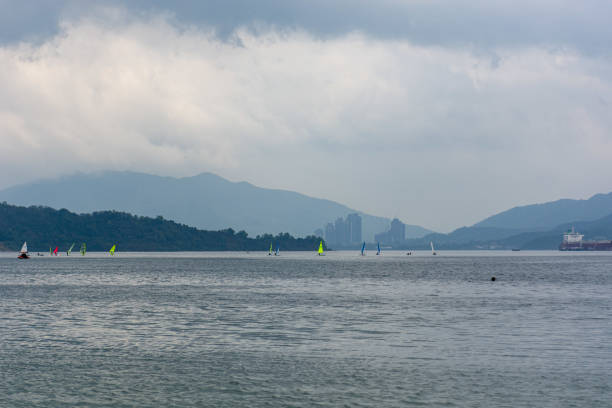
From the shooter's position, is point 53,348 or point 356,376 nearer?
point 356,376

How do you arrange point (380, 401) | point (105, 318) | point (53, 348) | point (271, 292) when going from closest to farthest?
point (380, 401)
point (53, 348)
point (105, 318)
point (271, 292)

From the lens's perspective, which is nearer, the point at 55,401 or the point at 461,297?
the point at 55,401

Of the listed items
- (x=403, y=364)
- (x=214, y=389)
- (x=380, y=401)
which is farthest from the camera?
(x=403, y=364)

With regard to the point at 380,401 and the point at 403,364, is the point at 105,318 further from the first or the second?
the point at 380,401

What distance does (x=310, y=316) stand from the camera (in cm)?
6556

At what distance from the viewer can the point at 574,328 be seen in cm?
5566

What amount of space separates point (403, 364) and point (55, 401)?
18.4 meters

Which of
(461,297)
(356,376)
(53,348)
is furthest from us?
(461,297)

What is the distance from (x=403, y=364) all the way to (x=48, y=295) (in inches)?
2684

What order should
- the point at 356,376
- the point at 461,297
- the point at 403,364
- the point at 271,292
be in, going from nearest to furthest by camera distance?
the point at 356,376 → the point at 403,364 → the point at 461,297 → the point at 271,292

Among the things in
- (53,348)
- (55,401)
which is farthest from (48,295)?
(55,401)

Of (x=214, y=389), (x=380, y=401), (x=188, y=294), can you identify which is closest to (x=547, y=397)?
(x=380, y=401)

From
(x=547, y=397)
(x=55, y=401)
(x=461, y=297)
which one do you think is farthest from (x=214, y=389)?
(x=461, y=297)

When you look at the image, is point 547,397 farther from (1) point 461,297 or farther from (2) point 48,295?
(2) point 48,295
